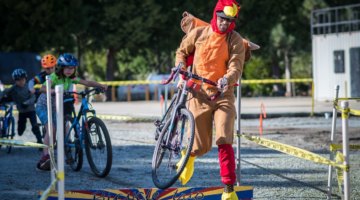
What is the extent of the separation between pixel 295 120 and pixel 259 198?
48.3 ft

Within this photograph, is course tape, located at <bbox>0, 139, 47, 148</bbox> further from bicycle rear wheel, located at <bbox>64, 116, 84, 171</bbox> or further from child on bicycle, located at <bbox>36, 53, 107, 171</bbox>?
bicycle rear wheel, located at <bbox>64, 116, 84, 171</bbox>

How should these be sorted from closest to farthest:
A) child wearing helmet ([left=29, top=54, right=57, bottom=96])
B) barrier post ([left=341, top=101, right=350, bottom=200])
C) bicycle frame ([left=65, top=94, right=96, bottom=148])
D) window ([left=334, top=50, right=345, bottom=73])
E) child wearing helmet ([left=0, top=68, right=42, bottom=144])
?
1. barrier post ([left=341, top=101, right=350, bottom=200])
2. bicycle frame ([left=65, top=94, right=96, bottom=148])
3. child wearing helmet ([left=29, top=54, right=57, bottom=96])
4. child wearing helmet ([left=0, top=68, right=42, bottom=144])
5. window ([left=334, top=50, right=345, bottom=73])

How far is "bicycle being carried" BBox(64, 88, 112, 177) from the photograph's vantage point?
1104 cm

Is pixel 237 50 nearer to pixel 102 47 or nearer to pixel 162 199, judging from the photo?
pixel 162 199

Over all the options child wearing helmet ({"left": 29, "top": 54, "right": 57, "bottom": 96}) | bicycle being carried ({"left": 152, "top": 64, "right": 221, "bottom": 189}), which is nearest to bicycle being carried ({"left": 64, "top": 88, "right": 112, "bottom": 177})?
child wearing helmet ({"left": 29, "top": 54, "right": 57, "bottom": 96})

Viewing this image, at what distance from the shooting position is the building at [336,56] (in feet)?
117

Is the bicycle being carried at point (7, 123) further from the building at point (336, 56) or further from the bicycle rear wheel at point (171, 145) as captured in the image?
the building at point (336, 56)

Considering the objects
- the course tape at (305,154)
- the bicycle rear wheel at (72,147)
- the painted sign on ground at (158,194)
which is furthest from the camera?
the bicycle rear wheel at (72,147)

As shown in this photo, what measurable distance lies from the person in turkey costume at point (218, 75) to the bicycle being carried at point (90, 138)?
2815 millimetres

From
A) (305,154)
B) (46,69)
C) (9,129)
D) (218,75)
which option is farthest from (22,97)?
(305,154)

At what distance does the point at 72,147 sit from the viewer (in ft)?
38.1

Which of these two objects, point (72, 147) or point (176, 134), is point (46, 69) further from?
point (176, 134)

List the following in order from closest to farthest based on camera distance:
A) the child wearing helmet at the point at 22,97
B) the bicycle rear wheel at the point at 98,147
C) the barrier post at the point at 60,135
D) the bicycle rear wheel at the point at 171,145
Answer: the barrier post at the point at 60,135 → the bicycle rear wheel at the point at 171,145 → the bicycle rear wheel at the point at 98,147 → the child wearing helmet at the point at 22,97

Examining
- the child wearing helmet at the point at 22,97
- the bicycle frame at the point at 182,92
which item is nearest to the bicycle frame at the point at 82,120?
the bicycle frame at the point at 182,92
